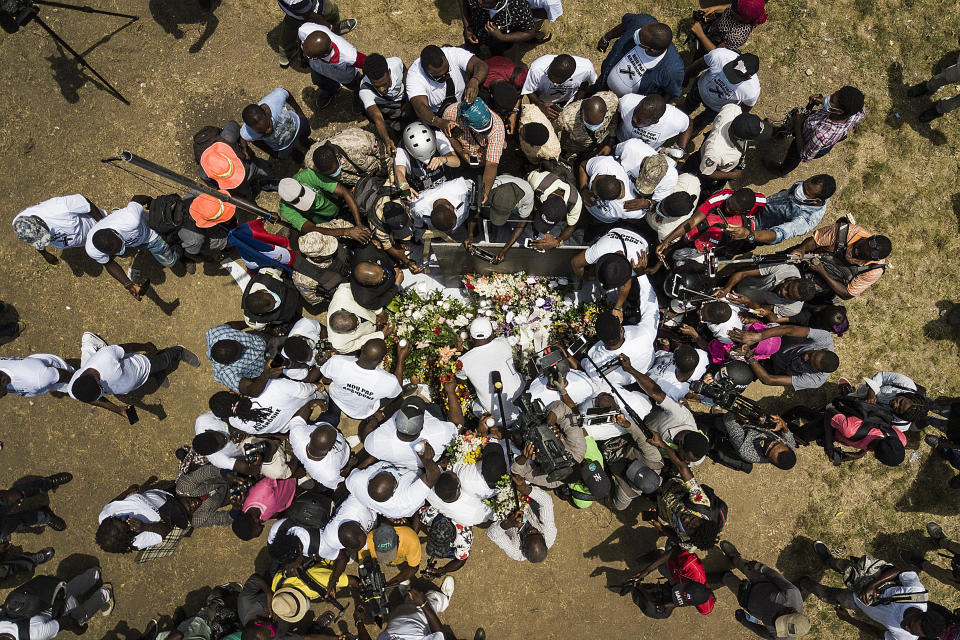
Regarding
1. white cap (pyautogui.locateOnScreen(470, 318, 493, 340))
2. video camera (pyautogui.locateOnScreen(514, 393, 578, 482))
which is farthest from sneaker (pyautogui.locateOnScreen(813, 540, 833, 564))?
white cap (pyautogui.locateOnScreen(470, 318, 493, 340))

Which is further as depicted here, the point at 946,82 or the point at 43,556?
the point at 946,82

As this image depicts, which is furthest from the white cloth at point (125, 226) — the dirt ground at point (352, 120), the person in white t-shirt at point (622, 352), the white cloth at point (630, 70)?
the white cloth at point (630, 70)

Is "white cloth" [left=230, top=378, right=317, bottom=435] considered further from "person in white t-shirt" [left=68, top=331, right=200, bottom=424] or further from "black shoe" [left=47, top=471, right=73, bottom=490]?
"black shoe" [left=47, top=471, right=73, bottom=490]

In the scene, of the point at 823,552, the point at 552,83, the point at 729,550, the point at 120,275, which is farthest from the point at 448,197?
the point at 823,552

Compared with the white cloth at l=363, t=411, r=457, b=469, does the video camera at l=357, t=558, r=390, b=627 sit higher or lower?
lower

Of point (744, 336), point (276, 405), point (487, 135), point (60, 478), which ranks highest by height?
point (487, 135)

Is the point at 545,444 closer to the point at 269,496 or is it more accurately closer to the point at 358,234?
the point at 358,234
